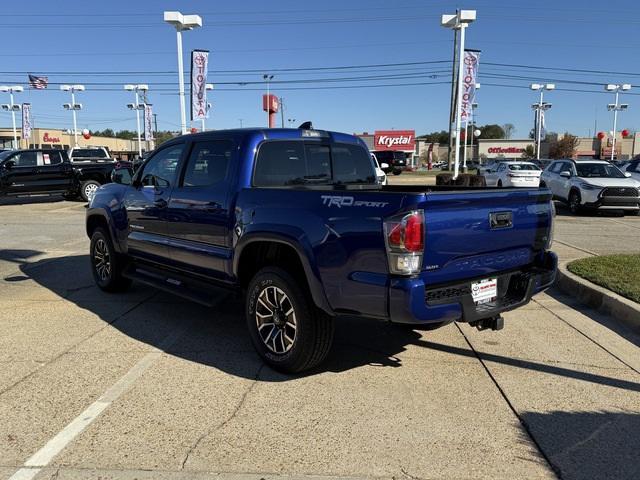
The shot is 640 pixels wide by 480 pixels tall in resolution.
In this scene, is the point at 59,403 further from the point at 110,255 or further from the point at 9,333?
the point at 110,255

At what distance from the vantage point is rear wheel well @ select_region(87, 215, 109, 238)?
6920 mm

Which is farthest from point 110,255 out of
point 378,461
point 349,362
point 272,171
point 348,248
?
point 378,461

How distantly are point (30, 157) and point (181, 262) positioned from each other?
54.0ft

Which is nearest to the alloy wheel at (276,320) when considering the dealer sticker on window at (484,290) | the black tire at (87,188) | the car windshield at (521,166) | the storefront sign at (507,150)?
the dealer sticker on window at (484,290)

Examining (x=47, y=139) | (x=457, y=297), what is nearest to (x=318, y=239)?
(x=457, y=297)

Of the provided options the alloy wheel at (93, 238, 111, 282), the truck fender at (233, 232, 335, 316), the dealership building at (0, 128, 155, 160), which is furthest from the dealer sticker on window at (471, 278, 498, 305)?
the dealership building at (0, 128, 155, 160)

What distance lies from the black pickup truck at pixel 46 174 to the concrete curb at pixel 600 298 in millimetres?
16686

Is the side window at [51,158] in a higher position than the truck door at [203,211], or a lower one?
higher

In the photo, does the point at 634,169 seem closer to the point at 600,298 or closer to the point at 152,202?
the point at 600,298

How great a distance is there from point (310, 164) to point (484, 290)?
2051mm

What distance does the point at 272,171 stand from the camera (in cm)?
480

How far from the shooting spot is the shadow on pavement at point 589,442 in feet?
9.89

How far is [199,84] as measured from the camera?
20391 mm

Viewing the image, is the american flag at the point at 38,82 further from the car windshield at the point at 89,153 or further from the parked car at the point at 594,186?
the parked car at the point at 594,186
